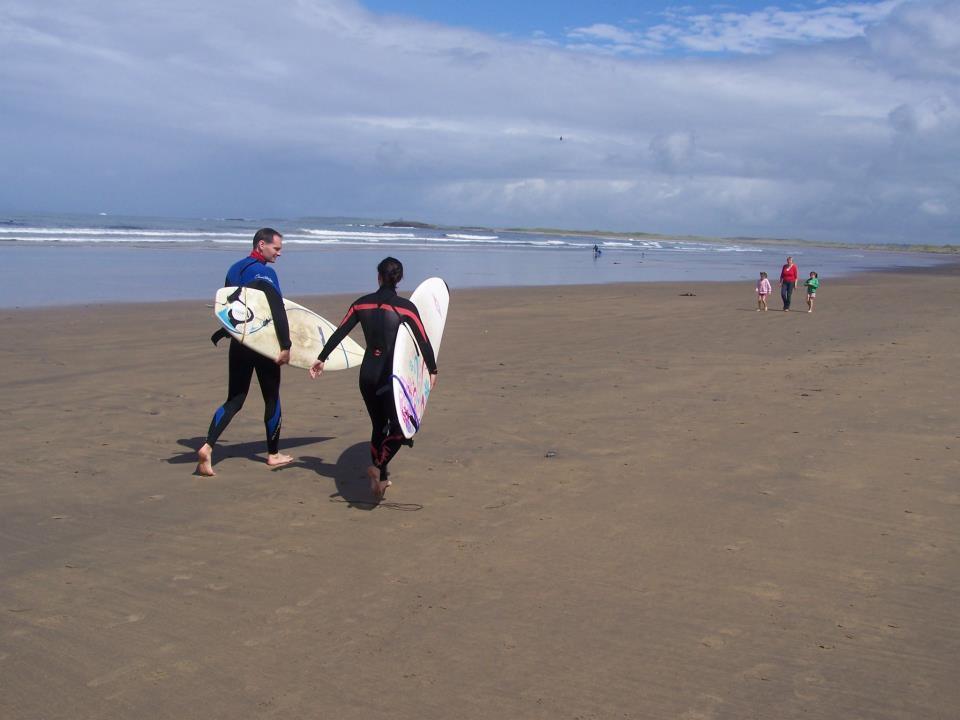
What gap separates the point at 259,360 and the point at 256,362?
0.10 feet

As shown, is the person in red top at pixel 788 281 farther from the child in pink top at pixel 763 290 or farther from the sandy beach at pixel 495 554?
the sandy beach at pixel 495 554

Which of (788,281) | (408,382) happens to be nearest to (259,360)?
(408,382)

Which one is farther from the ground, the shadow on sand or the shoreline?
the shoreline

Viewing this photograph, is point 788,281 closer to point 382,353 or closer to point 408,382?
point 408,382

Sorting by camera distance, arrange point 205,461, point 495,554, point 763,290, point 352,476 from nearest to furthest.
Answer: point 495,554 < point 205,461 < point 352,476 < point 763,290

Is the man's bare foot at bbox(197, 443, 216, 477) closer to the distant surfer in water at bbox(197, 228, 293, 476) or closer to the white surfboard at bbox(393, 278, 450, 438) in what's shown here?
the distant surfer in water at bbox(197, 228, 293, 476)

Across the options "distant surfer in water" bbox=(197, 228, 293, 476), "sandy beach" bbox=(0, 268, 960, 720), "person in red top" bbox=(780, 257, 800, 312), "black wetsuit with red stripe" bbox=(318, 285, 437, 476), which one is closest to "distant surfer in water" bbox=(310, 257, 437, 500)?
"black wetsuit with red stripe" bbox=(318, 285, 437, 476)

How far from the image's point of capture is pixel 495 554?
179 inches

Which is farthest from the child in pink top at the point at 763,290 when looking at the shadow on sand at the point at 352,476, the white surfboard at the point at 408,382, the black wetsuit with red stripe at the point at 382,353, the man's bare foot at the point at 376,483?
the man's bare foot at the point at 376,483

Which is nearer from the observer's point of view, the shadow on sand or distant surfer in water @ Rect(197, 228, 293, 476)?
the shadow on sand

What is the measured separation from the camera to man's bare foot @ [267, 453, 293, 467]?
6.16 m

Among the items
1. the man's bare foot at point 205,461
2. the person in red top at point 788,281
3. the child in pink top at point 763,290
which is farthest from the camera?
the person in red top at point 788,281

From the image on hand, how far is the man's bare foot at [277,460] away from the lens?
616 centimetres

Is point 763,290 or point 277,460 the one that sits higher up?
point 763,290
